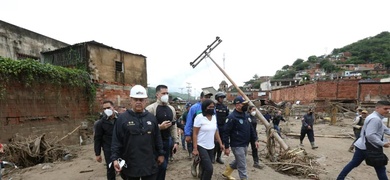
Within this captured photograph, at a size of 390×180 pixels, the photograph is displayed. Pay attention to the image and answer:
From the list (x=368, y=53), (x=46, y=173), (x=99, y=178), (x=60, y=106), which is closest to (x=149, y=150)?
(x=99, y=178)

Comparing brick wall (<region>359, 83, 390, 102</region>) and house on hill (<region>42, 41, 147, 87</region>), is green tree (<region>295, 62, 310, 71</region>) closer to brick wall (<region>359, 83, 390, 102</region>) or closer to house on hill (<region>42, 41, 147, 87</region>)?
brick wall (<region>359, 83, 390, 102</region>)

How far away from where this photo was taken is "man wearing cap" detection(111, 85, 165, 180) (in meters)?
2.65

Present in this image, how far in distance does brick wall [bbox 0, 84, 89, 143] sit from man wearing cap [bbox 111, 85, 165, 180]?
287 inches

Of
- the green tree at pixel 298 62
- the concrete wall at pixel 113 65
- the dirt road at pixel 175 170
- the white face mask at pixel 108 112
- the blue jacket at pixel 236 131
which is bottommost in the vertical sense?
the dirt road at pixel 175 170

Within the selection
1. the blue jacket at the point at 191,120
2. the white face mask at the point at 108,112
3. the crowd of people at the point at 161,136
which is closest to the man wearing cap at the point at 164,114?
the crowd of people at the point at 161,136

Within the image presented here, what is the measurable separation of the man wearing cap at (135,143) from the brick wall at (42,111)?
728 centimetres

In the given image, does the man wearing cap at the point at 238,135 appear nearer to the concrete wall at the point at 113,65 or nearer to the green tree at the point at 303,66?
the concrete wall at the point at 113,65

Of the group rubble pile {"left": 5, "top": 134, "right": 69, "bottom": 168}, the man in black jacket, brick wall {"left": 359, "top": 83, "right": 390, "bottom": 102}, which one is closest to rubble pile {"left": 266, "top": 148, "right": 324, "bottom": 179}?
the man in black jacket

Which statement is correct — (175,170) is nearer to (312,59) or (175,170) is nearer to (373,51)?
(373,51)

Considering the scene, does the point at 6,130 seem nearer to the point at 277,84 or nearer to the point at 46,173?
the point at 46,173

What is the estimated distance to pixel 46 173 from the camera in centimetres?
584

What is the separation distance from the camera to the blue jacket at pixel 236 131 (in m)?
4.26

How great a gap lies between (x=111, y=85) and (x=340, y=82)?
26795 millimetres

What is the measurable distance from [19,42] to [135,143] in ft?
54.4
